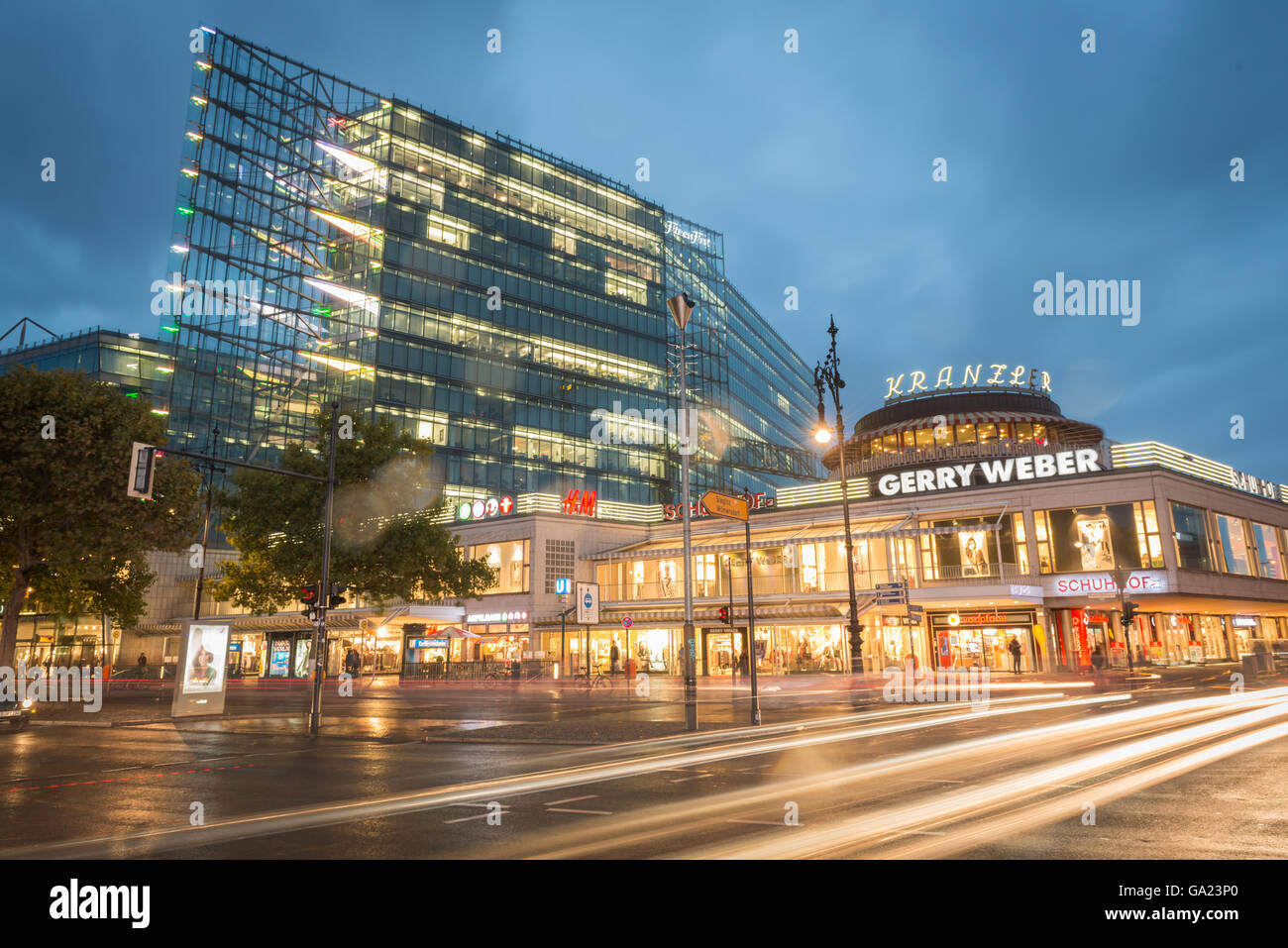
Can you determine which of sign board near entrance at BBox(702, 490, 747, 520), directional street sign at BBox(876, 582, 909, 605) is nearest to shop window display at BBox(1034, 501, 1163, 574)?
directional street sign at BBox(876, 582, 909, 605)

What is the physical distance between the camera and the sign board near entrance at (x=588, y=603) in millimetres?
30031

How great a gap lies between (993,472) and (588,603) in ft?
81.4

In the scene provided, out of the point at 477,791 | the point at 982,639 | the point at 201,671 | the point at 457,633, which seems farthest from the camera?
the point at 457,633

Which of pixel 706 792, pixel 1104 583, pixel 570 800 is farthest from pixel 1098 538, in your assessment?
pixel 570 800

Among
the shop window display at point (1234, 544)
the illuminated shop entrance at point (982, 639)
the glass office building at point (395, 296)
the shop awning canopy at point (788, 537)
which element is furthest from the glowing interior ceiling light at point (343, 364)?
the shop window display at point (1234, 544)

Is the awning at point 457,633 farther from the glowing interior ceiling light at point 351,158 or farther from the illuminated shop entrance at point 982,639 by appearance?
the glowing interior ceiling light at point 351,158

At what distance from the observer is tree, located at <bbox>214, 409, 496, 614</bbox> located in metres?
34.4

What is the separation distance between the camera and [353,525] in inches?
1383

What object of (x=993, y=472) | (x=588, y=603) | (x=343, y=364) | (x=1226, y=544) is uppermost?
(x=343, y=364)

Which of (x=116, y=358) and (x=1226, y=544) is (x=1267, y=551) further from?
(x=116, y=358)

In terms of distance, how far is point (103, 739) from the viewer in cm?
2075

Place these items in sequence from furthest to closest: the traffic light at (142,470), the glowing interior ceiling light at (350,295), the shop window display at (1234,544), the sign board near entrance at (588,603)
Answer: the glowing interior ceiling light at (350,295), the shop window display at (1234,544), the sign board near entrance at (588,603), the traffic light at (142,470)

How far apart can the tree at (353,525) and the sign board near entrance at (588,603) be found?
28.3 feet
